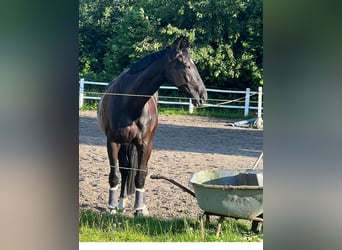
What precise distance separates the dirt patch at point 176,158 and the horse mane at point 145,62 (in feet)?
1.19

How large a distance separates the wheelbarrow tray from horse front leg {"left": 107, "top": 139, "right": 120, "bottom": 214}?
521mm

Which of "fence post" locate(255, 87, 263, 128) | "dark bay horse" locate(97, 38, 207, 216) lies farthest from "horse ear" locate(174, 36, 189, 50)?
"fence post" locate(255, 87, 263, 128)

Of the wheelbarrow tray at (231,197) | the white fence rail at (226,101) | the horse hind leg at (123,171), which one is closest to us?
the wheelbarrow tray at (231,197)

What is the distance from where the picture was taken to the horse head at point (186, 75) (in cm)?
325

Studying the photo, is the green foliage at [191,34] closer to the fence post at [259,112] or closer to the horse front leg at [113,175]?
the fence post at [259,112]

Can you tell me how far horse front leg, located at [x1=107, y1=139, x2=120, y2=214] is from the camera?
10.9 feet

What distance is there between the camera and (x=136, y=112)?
3.33 meters

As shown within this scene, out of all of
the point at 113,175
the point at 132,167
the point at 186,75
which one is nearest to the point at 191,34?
the point at 186,75

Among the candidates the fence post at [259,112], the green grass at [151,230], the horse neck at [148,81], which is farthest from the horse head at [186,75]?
the green grass at [151,230]
